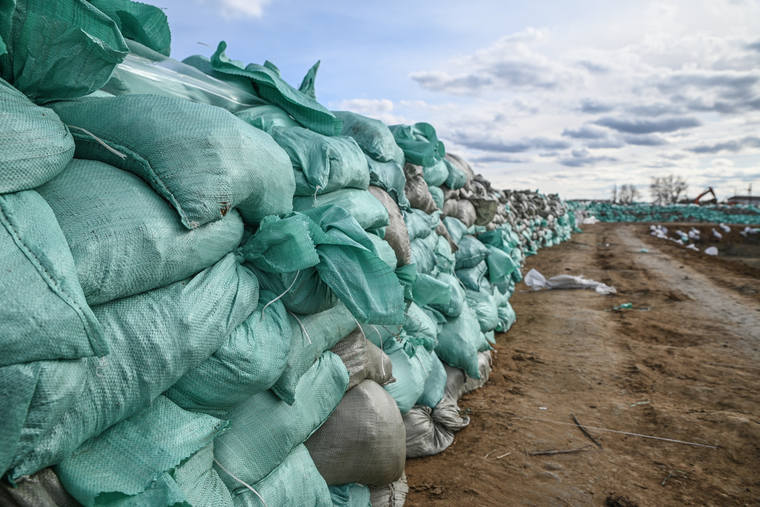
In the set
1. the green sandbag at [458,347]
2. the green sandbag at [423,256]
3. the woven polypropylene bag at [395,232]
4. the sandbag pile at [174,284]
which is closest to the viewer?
the sandbag pile at [174,284]

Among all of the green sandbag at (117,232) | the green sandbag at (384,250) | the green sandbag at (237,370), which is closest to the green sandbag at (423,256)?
the green sandbag at (384,250)

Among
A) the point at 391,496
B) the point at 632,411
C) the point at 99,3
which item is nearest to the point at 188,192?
the point at 99,3

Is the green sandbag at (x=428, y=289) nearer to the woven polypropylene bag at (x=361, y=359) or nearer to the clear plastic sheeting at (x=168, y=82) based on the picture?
the woven polypropylene bag at (x=361, y=359)

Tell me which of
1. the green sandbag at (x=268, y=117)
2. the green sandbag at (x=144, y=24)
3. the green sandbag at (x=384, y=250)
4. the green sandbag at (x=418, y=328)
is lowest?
the green sandbag at (x=418, y=328)

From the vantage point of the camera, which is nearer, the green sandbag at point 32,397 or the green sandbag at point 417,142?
the green sandbag at point 32,397

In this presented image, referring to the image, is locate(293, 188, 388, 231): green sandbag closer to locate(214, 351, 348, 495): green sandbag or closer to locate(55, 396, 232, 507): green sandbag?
locate(214, 351, 348, 495): green sandbag

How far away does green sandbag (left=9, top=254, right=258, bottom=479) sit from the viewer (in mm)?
852

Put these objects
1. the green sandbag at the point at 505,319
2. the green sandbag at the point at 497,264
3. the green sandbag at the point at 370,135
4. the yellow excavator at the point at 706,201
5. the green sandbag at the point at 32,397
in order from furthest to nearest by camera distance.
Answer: the yellow excavator at the point at 706,201 < the green sandbag at the point at 505,319 < the green sandbag at the point at 497,264 < the green sandbag at the point at 370,135 < the green sandbag at the point at 32,397

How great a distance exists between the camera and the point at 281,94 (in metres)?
2.01

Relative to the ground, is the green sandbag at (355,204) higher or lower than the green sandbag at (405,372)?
higher

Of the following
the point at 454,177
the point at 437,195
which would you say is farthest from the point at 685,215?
the point at 437,195

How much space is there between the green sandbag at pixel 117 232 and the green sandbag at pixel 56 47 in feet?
0.64

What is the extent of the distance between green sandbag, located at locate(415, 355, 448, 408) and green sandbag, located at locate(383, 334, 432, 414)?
0.71 ft

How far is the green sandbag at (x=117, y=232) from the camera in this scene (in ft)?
3.11
